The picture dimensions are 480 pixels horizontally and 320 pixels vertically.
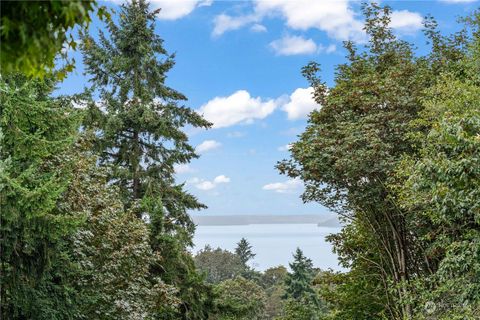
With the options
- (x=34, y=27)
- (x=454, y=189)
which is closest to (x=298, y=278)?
(x=454, y=189)

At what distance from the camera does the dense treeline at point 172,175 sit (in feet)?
17.8

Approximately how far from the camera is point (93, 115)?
12977 mm

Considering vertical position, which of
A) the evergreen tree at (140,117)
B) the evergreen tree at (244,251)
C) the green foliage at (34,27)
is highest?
the evergreen tree at (140,117)

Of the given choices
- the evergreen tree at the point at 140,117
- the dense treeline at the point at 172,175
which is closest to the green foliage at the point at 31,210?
the dense treeline at the point at 172,175

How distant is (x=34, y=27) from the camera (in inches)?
58.0

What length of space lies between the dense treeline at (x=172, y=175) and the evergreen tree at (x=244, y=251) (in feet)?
102

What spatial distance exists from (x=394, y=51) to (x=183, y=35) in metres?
7.16

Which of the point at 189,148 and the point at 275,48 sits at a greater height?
the point at 275,48

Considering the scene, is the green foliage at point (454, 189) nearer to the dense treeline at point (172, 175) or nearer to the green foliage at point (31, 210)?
the dense treeline at point (172, 175)

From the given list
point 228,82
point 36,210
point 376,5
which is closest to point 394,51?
point 376,5

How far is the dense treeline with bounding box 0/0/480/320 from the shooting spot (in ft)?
17.8

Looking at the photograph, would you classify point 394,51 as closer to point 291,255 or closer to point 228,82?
point 228,82

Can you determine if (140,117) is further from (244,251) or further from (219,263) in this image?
(244,251)

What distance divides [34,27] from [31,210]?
4727 millimetres
